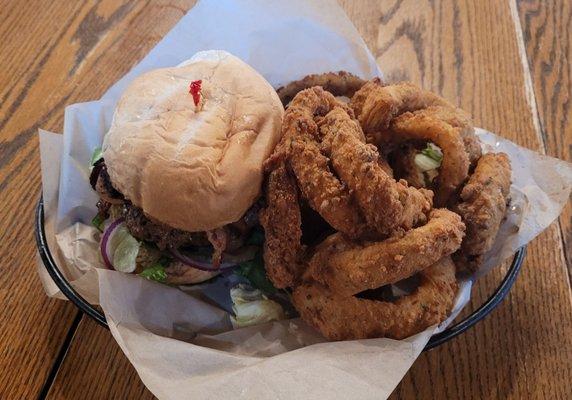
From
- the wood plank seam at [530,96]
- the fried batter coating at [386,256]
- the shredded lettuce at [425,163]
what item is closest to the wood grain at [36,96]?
the fried batter coating at [386,256]

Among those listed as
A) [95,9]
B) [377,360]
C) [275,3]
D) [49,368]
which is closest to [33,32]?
[95,9]

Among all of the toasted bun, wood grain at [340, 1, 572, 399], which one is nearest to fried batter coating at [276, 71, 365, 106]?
the toasted bun

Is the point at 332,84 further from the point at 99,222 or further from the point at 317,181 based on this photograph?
the point at 99,222

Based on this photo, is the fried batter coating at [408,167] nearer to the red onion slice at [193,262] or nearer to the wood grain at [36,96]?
the red onion slice at [193,262]

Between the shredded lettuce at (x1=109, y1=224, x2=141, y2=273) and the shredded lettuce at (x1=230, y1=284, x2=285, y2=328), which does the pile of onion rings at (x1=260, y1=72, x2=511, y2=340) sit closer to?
the shredded lettuce at (x1=230, y1=284, x2=285, y2=328)

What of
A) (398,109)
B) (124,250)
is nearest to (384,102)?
(398,109)

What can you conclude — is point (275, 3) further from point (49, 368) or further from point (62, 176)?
point (49, 368)

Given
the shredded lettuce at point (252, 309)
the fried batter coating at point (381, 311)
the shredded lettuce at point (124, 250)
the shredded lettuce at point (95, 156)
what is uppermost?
the shredded lettuce at point (95, 156)
